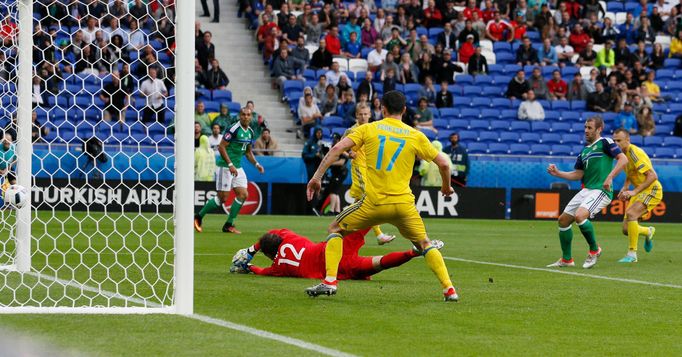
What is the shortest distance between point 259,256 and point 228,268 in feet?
7.74

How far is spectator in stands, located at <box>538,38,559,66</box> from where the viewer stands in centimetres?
3344

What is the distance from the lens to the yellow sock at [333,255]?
9844 mm

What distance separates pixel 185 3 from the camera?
8609 millimetres

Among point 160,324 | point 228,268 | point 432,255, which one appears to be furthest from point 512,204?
point 160,324

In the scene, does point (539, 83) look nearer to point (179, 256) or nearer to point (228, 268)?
point (228, 268)

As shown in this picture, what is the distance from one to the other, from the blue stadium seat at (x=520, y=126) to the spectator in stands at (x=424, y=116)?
291 centimetres

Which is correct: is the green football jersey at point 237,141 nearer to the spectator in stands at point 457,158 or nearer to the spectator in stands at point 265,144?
the spectator in stands at point 265,144

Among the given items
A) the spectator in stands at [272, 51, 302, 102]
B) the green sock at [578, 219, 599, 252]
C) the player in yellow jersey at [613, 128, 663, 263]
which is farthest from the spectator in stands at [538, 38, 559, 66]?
the green sock at [578, 219, 599, 252]

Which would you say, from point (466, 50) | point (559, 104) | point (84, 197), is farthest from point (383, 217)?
point (466, 50)

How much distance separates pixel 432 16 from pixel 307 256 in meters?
22.8

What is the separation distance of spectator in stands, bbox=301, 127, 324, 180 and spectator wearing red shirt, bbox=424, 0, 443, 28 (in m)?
7.81

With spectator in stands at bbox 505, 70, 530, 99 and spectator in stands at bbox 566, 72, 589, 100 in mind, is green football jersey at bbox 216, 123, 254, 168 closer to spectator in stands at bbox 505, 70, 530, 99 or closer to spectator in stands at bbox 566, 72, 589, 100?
spectator in stands at bbox 505, 70, 530, 99

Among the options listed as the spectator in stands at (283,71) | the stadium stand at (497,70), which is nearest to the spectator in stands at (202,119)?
the stadium stand at (497,70)

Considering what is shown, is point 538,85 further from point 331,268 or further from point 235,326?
point 235,326
